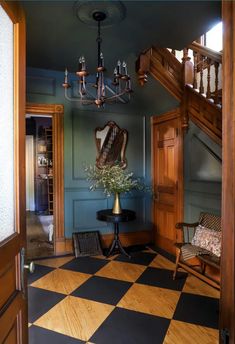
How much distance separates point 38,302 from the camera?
2523 mm

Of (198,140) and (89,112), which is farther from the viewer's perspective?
(89,112)

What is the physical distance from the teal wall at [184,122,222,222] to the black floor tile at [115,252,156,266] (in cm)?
86

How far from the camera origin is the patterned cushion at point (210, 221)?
9.64ft

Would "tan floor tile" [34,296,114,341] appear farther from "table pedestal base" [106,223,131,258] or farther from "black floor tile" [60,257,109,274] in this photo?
"table pedestal base" [106,223,131,258]

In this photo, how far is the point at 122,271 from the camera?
10.8 ft

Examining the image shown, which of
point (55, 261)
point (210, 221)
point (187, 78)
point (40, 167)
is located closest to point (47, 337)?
point (55, 261)

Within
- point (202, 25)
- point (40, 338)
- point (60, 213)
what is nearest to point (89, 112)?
point (60, 213)

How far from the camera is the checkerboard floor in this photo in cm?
203

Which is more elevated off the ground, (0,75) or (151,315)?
(0,75)

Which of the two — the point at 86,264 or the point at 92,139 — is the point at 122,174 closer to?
the point at 92,139

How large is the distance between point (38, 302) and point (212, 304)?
180 cm

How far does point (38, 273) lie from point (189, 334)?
2051 mm

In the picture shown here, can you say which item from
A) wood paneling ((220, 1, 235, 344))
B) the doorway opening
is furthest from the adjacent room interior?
the doorway opening

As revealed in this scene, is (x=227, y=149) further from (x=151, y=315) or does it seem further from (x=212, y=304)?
(x=212, y=304)
